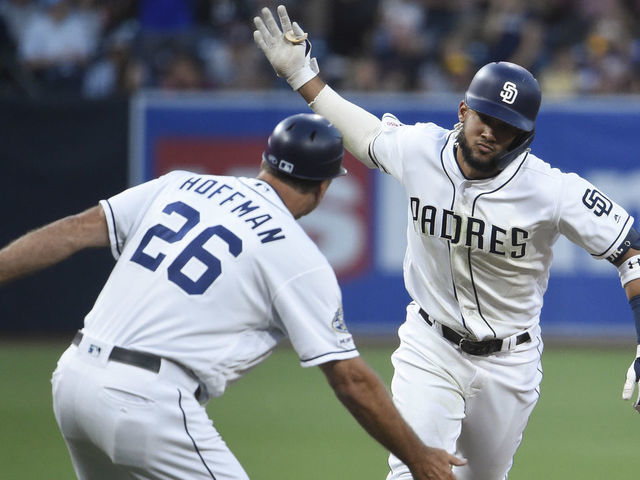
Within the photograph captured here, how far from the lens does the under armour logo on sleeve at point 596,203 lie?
5516 mm

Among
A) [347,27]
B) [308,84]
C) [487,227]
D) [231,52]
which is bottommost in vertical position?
[487,227]

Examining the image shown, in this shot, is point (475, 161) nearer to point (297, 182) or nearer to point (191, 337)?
point (297, 182)

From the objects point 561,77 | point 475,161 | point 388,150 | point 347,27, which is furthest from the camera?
point 347,27

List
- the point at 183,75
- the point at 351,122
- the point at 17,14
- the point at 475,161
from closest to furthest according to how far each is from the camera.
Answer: the point at 475,161
the point at 351,122
the point at 183,75
the point at 17,14

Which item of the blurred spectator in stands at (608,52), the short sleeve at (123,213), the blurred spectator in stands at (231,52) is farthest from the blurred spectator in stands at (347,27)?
the short sleeve at (123,213)

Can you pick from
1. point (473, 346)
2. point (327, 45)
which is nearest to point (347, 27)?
point (327, 45)

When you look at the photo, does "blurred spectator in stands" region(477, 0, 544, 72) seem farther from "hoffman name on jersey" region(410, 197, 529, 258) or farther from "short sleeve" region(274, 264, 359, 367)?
"short sleeve" region(274, 264, 359, 367)

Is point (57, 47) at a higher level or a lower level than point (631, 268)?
higher

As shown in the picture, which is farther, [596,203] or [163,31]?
[163,31]

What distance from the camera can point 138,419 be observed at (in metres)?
4.08

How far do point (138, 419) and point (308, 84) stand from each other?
2.72m

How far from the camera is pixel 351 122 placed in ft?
20.1

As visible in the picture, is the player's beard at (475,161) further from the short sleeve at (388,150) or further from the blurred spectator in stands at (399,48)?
the blurred spectator in stands at (399,48)

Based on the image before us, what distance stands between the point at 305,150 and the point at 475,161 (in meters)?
1.43
